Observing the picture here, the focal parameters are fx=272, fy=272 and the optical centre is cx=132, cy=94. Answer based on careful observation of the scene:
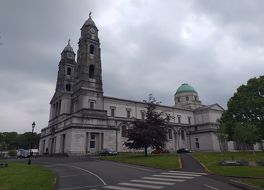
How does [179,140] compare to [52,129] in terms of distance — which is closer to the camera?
[52,129]

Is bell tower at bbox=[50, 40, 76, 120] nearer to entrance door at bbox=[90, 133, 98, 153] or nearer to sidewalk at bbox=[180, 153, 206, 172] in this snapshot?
entrance door at bbox=[90, 133, 98, 153]

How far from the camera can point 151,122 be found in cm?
4669

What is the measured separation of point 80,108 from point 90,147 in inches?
381

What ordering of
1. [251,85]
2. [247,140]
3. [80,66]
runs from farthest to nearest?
[80,66], [251,85], [247,140]

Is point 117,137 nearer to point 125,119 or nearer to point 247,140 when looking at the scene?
point 125,119

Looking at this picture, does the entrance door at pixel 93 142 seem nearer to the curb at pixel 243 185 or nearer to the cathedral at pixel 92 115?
the cathedral at pixel 92 115

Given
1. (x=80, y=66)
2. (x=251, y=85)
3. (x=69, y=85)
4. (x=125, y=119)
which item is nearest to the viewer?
(x=251, y=85)

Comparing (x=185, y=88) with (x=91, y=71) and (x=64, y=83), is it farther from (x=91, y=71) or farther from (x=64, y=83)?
(x=64, y=83)

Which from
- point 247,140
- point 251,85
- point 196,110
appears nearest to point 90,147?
point 247,140

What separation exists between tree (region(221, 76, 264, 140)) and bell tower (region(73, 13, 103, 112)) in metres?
30.4

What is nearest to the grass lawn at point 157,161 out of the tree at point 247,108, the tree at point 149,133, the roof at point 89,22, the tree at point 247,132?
the tree at point 149,133

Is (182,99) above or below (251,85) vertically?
above

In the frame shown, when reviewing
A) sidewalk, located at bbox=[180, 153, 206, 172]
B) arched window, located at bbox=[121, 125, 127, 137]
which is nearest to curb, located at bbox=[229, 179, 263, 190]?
sidewalk, located at bbox=[180, 153, 206, 172]

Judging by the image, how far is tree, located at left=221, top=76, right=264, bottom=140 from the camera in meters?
52.6
